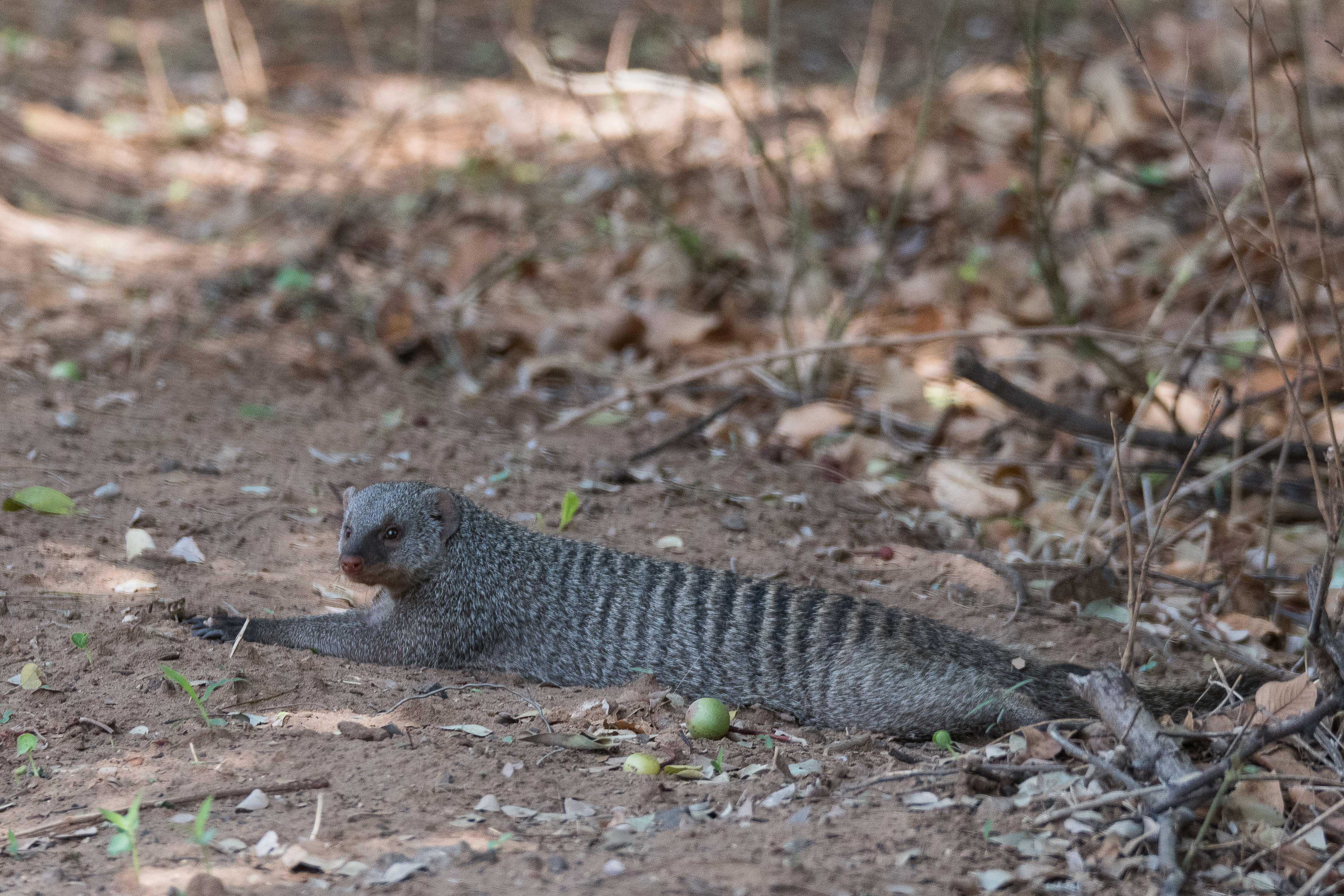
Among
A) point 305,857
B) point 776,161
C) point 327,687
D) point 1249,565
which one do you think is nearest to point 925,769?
point 305,857

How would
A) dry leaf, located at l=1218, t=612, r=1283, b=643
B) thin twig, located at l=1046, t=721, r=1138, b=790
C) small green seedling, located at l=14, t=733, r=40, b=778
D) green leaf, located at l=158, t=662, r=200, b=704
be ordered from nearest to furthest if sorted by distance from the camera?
1. thin twig, located at l=1046, t=721, r=1138, b=790
2. small green seedling, located at l=14, t=733, r=40, b=778
3. green leaf, located at l=158, t=662, r=200, b=704
4. dry leaf, located at l=1218, t=612, r=1283, b=643

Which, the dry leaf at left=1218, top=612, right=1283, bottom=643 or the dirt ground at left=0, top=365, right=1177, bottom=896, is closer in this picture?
the dirt ground at left=0, top=365, right=1177, bottom=896

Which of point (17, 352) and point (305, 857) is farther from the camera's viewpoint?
point (17, 352)

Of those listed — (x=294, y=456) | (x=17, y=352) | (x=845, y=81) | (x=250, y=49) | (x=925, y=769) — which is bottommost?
(x=925, y=769)

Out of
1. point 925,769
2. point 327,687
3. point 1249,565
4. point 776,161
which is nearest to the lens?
point 925,769

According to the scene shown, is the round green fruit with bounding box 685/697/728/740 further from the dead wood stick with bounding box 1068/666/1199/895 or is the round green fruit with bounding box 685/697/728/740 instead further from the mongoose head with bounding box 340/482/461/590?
the mongoose head with bounding box 340/482/461/590

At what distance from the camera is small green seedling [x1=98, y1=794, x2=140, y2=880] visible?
7.93 ft

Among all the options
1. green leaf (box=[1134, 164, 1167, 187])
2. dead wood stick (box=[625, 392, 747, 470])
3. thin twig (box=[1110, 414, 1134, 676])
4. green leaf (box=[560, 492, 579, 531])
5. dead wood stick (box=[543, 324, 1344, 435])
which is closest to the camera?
thin twig (box=[1110, 414, 1134, 676])

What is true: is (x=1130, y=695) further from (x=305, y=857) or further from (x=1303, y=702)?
(x=305, y=857)

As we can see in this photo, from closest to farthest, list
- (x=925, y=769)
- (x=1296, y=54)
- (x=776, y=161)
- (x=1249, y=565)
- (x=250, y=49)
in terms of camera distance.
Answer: (x=925, y=769), (x=1249, y=565), (x=1296, y=54), (x=776, y=161), (x=250, y=49)

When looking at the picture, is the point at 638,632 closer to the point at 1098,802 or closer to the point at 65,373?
the point at 1098,802

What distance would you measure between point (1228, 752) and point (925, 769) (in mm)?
691

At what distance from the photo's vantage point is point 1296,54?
775 cm

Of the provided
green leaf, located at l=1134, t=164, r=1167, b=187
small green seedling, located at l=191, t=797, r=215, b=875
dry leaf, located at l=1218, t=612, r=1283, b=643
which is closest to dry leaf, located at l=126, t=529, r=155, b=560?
small green seedling, located at l=191, t=797, r=215, b=875
